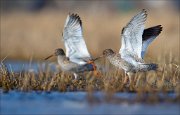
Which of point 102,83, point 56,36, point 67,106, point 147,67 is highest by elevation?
point 56,36

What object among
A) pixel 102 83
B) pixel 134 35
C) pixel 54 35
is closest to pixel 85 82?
pixel 102 83

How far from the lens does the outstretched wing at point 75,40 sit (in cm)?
1551

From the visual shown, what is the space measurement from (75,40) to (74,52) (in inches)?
11.4

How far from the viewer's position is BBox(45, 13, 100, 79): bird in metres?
15.4

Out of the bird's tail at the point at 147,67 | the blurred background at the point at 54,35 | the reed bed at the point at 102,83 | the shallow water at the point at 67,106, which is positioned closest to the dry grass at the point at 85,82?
the reed bed at the point at 102,83

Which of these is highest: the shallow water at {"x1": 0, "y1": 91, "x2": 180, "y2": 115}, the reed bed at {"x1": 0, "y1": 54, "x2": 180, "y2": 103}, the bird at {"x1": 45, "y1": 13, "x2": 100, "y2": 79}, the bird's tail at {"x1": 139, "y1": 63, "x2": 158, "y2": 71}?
the bird at {"x1": 45, "y1": 13, "x2": 100, "y2": 79}

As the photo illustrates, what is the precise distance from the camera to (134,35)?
52.7ft

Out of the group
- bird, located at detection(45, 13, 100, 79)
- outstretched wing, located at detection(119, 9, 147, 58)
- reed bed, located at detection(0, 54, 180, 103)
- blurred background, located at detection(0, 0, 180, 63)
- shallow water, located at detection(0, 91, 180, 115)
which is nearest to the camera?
shallow water, located at detection(0, 91, 180, 115)

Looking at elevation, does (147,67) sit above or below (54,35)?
below

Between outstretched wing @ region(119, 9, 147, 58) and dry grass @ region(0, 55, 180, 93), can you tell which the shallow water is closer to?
dry grass @ region(0, 55, 180, 93)

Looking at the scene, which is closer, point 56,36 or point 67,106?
point 67,106

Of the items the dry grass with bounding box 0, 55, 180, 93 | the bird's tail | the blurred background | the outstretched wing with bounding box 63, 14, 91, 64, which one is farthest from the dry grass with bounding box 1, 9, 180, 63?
the outstretched wing with bounding box 63, 14, 91, 64

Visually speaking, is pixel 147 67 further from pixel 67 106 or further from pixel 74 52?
pixel 67 106

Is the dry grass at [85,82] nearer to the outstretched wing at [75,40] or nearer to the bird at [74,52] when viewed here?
the bird at [74,52]
